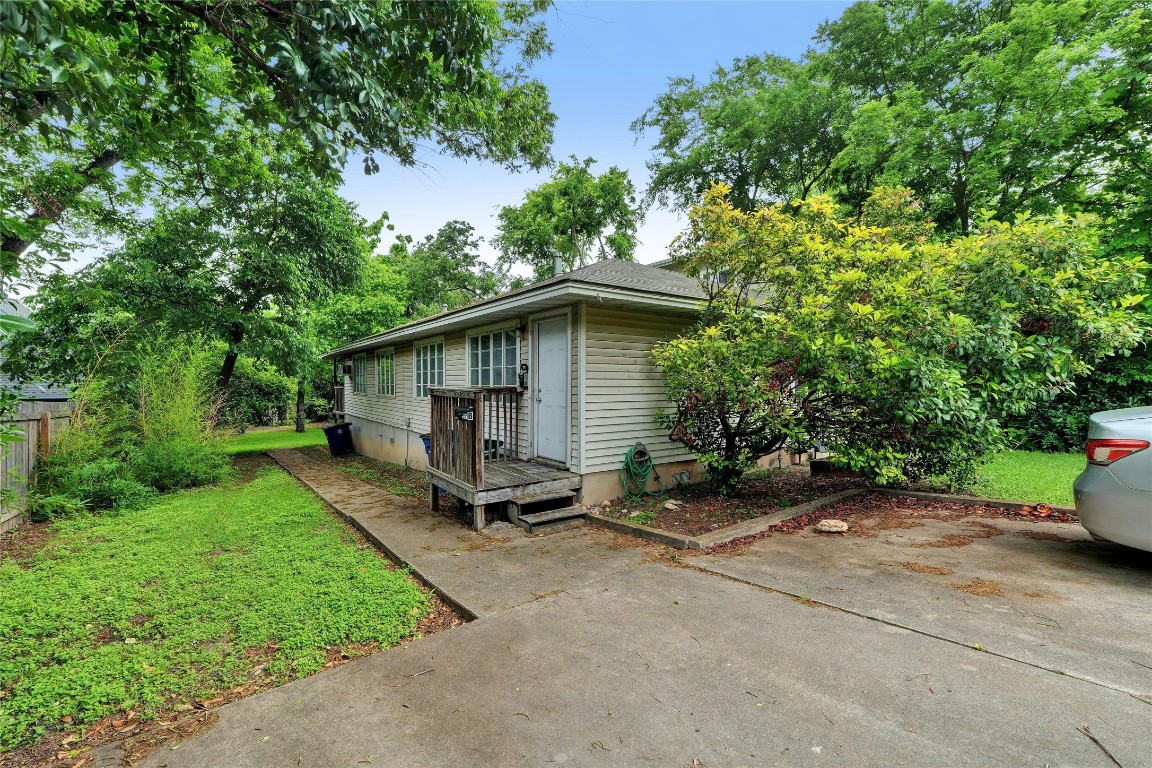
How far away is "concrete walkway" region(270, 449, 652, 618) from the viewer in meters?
3.58

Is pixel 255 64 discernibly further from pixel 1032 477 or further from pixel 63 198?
pixel 1032 477

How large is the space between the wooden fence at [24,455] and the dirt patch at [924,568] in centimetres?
816

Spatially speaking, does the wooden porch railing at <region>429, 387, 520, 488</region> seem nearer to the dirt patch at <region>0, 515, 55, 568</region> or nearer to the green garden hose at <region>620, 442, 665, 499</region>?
the green garden hose at <region>620, 442, 665, 499</region>

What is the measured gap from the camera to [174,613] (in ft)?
11.0

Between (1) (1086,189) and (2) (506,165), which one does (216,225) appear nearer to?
(2) (506,165)

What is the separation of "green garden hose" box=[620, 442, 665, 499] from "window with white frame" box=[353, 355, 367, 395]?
10038 mm

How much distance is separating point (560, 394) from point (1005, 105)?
12834 millimetres

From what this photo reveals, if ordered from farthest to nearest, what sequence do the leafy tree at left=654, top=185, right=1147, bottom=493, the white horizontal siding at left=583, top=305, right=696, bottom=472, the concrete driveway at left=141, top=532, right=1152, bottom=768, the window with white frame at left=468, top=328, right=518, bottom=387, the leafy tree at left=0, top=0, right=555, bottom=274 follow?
the window with white frame at left=468, top=328, right=518, bottom=387 → the white horizontal siding at left=583, top=305, right=696, bottom=472 → the leafy tree at left=654, top=185, right=1147, bottom=493 → the leafy tree at left=0, top=0, right=555, bottom=274 → the concrete driveway at left=141, top=532, right=1152, bottom=768

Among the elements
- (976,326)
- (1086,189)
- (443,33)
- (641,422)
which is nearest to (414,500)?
(641,422)

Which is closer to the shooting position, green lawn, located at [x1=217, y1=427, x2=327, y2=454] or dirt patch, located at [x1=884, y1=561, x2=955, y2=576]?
dirt patch, located at [x1=884, y1=561, x2=955, y2=576]

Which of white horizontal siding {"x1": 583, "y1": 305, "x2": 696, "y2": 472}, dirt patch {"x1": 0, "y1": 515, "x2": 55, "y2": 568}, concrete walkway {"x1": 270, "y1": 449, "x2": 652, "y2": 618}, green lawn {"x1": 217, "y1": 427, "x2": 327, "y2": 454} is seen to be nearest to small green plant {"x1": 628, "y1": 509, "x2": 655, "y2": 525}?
concrete walkway {"x1": 270, "y1": 449, "x2": 652, "y2": 618}

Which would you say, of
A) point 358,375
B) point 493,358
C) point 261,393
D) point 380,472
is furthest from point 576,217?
point 493,358

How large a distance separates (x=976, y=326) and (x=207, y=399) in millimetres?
12361

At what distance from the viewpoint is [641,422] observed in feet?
20.9
